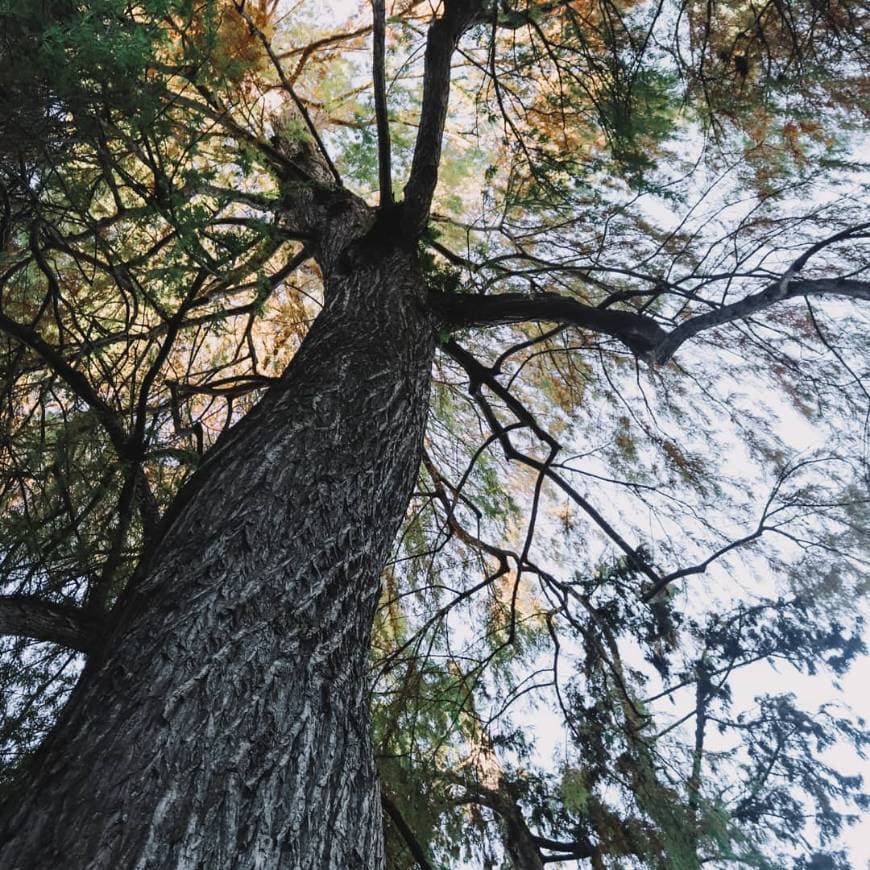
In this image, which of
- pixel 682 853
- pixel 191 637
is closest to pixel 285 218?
pixel 191 637

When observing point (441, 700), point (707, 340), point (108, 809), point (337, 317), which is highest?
point (707, 340)

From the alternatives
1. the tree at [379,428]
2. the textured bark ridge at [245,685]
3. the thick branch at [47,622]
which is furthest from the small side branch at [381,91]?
the thick branch at [47,622]

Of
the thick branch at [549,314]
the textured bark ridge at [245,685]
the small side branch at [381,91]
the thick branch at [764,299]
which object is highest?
the small side branch at [381,91]

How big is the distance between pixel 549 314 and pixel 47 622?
215cm

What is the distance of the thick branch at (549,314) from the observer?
8.52ft

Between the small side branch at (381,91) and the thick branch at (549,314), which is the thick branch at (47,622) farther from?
the small side branch at (381,91)

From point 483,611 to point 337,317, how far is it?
2.35m

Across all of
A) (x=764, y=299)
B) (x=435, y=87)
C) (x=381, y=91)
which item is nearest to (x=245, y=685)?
(x=764, y=299)

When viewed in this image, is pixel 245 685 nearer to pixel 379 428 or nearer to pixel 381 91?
pixel 379 428

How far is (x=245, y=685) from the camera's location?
1106mm

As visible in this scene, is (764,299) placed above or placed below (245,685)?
above

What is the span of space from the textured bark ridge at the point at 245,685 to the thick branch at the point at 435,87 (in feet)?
4.55

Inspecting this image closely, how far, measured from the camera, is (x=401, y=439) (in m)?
2.09

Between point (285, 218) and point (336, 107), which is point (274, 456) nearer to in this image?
point (285, 218)
